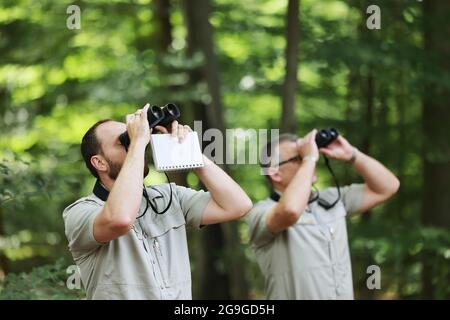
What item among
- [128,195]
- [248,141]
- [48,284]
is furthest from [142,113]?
[248,141]

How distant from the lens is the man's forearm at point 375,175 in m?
4.64

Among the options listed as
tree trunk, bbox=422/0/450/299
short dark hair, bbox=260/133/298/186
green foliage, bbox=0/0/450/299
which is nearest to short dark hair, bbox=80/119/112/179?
short dark hair, bbox=260/133/298/186

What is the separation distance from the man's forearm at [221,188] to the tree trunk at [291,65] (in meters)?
3.06

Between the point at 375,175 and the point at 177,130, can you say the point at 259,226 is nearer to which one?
the point at 375,175

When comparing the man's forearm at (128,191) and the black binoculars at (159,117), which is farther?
the black binoculars at (159,117)

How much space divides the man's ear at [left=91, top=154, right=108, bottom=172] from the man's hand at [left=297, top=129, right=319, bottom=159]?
151cm

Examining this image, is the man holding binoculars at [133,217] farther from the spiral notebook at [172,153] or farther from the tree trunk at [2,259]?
the tree trunk at [2,259]

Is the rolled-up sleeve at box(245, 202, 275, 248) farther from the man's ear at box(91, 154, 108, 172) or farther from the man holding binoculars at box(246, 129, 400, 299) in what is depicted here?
the man's ear at box(91, 154, 108, 172)

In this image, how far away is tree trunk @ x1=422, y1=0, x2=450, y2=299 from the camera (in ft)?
23.7

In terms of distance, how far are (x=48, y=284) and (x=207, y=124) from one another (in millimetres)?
3661

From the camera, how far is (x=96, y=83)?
29.3 feet

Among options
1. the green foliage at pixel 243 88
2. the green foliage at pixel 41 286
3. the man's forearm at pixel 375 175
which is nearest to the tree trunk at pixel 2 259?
the green foliage at pixel 243 88

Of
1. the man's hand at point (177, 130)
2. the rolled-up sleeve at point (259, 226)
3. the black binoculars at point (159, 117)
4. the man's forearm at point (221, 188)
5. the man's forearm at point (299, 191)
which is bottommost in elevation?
the rolled-up sleeve at point (259, 226)
